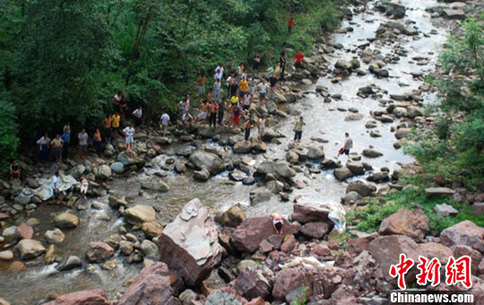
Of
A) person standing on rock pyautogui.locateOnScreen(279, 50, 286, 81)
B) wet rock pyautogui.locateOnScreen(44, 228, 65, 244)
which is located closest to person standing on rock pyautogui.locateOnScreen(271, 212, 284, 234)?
wet rock pyautogui.locateOnScreen(44, 228, 65, 244)

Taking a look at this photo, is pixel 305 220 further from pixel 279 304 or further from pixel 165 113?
pixel 165 113

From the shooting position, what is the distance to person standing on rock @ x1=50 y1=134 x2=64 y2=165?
19719 millimetres

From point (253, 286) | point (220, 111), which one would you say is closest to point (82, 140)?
point (220, 111)

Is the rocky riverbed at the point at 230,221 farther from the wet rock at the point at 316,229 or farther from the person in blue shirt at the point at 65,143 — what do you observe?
the person in blue shirt at the point at 65,143

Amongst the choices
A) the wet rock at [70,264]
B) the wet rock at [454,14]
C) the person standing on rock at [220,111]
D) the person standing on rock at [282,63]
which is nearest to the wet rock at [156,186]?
the wet rock at [70,264]

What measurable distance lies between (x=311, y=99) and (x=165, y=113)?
10446 mm

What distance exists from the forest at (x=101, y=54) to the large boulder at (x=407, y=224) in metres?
12.5

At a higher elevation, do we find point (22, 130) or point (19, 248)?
point (22, 130)

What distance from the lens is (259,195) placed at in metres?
20.5

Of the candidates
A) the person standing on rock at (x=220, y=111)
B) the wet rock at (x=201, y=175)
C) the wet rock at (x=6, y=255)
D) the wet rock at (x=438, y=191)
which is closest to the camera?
the wet rock at (x=6, y=255)

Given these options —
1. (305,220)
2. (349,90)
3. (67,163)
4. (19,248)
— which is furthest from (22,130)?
(349,90)

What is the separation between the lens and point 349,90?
3278 cm

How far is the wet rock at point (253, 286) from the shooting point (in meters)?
13.9

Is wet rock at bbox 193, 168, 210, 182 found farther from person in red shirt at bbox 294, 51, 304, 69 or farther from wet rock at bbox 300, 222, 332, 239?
person in red shirt at bbox 294, 51, 304, 69
